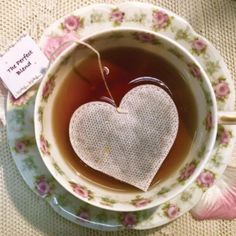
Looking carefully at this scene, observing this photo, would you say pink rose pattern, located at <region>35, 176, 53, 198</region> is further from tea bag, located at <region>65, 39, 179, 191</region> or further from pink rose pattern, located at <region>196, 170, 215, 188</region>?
pink rose pattern, located at <region>196, 170, 215, 188</region>

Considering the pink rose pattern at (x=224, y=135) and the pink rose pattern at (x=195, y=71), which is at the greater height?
the pink rose pattern at (x=195, y=71)

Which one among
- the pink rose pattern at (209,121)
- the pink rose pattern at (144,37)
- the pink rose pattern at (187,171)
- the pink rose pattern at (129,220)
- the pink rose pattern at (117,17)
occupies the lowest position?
the pink rose pattern at (129,220)

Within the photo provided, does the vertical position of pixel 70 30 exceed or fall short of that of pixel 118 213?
it exceeds it

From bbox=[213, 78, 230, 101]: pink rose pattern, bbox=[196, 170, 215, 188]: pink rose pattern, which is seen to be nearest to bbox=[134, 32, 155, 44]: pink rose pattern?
bbox=[213, 78, 230, 101]: pink rose pattern

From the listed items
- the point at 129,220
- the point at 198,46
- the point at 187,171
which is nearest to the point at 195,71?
the point at 198,46

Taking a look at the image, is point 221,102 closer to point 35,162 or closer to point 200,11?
point 200,11

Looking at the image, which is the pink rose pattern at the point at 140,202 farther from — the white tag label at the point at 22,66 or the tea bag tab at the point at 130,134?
the white tag label at the point at 22,66

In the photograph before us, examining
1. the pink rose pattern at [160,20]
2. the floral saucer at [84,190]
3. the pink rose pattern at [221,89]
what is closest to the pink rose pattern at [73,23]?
the floral saucer at [84,190]

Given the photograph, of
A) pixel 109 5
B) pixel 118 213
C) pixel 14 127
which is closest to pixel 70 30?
pixel 109 5
